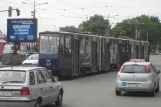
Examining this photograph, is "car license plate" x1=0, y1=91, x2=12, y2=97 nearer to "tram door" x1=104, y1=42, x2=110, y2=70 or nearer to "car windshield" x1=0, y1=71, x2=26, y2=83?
"car windshield" x1=0, y1=71, x2=26, y2=83

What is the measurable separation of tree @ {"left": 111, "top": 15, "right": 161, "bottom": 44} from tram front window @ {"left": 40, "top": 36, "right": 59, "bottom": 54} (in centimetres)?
9992

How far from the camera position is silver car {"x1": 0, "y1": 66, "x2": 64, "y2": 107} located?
1155 cm

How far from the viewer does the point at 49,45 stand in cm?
2770

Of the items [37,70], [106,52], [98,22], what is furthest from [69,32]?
[98,22]

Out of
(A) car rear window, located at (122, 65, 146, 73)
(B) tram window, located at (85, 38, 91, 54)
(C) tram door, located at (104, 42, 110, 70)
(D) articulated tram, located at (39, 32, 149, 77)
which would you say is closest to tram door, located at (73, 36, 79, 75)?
(D) articulated tram, located at (39, 32, 149, 77)

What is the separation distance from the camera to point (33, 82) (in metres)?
12.1

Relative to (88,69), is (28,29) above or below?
above

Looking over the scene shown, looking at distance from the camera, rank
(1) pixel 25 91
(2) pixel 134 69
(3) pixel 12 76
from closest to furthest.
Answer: (1) pixel 25 91, (3) pixel 12 76, (2) pixel 134 69

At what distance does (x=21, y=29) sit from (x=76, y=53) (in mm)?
20592

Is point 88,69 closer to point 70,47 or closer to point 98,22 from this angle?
point 70,47

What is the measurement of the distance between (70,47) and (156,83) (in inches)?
396

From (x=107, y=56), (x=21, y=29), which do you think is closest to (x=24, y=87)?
(x=107, y=56)

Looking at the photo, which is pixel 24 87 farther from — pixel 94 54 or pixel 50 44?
pixel 94 54

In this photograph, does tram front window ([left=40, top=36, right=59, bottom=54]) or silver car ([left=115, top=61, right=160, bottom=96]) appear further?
tram front window ([left=40, top=36, right=59, bottom=54])
